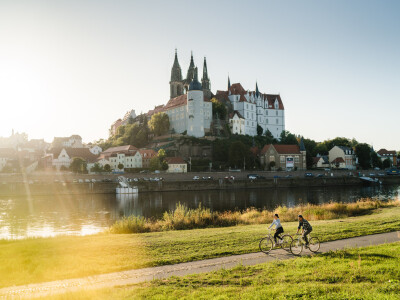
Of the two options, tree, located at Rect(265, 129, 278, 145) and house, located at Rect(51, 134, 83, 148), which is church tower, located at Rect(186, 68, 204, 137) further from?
house, located at Rect(51, 134, 83, 148)

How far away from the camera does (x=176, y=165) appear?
89375 millimetres

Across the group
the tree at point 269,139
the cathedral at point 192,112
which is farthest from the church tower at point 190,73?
A: the tree at point 269,139

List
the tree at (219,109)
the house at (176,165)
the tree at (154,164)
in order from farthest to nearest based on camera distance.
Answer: the tree at (219,109) → the house at (176,165) → the tree at (154,164)

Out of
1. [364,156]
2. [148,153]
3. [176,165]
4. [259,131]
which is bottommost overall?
[176,165]

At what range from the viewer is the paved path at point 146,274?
9.96 metres

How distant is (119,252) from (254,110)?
11329 cm

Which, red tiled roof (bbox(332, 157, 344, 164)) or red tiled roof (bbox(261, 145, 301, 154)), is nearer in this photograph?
red tiled roof (bbox(261, 145, 301, 154))

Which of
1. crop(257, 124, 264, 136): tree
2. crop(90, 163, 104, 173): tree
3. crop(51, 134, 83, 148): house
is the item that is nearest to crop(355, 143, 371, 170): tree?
crop(257, 124, 264, 136): tree

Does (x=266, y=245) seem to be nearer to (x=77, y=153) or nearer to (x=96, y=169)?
(x=96, y=169)

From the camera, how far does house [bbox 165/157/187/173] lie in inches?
3498

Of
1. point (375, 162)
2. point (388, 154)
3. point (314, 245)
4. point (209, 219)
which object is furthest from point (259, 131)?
point (314, 245)

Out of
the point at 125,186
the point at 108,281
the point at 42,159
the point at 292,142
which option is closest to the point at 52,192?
the point at 125,186

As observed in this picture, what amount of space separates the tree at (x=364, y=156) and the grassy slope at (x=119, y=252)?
104 metres

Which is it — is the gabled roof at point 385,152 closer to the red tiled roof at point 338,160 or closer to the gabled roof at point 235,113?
the red tiled roof at point 338,160
